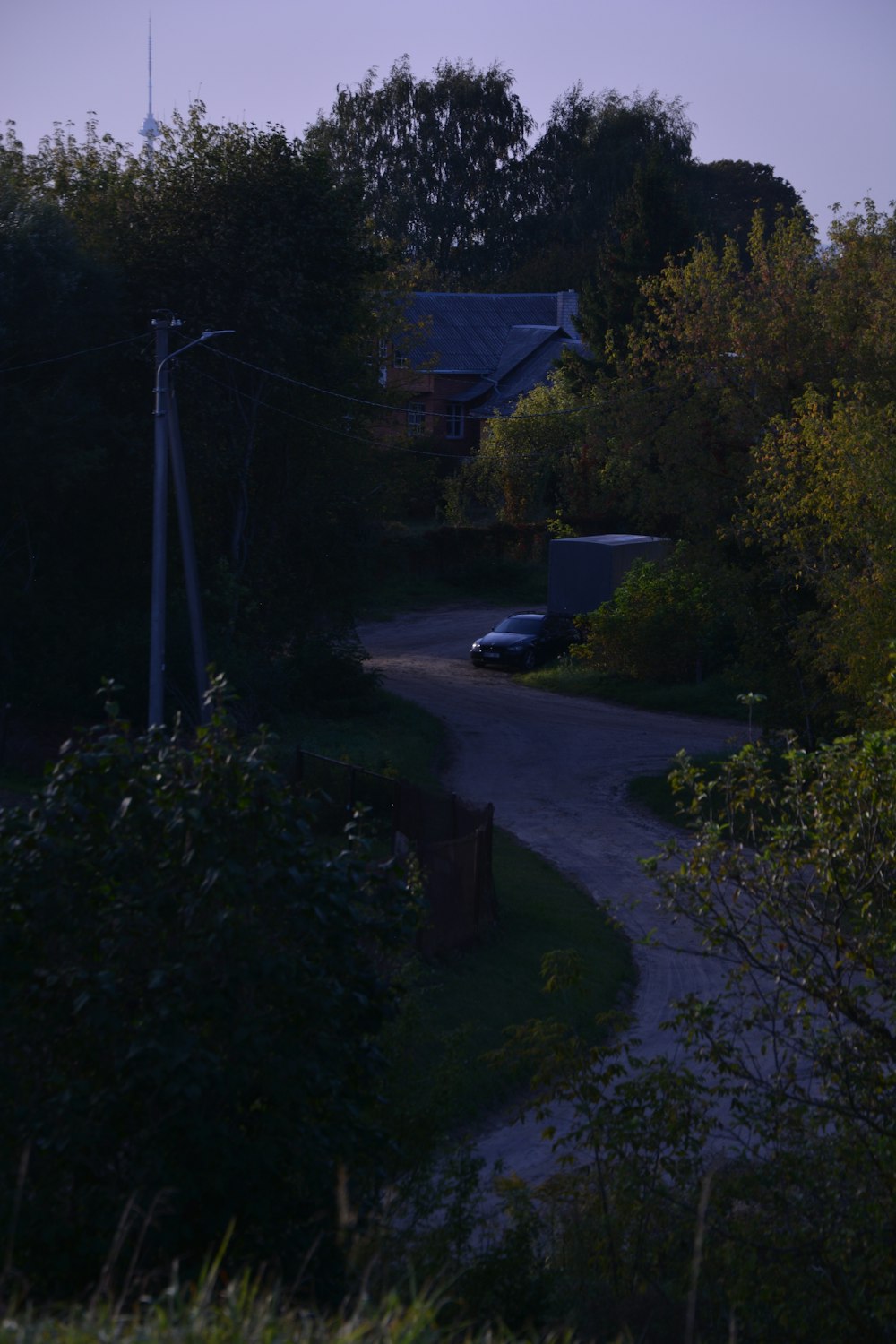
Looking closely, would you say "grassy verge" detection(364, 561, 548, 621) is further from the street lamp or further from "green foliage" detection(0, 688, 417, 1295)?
"green foliage" detection(0, 688, 417, 1295)

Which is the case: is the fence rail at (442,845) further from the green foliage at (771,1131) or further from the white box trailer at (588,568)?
the white box trailer at (588,568)

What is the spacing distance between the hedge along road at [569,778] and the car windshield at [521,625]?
4.36 feet

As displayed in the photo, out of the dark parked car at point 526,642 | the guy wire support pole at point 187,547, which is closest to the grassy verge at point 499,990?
the guy wire support pole at point 187,547

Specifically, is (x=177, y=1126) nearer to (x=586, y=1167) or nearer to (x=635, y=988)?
(x=586, y=1167)

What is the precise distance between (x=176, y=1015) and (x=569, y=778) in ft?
64.7

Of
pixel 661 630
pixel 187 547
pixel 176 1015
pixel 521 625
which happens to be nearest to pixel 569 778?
pixel 661 630

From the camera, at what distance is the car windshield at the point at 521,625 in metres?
35.3

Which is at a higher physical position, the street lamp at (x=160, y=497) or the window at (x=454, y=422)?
the window at (x=454, y=422)

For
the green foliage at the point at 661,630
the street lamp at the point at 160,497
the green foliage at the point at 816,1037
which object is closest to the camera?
the green foliage at the point at 816,1037

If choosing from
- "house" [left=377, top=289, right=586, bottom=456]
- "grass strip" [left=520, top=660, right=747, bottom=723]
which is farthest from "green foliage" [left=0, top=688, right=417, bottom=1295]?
"house" [left=377, top=289, right=586, bottom=456]

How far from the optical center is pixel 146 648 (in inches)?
857

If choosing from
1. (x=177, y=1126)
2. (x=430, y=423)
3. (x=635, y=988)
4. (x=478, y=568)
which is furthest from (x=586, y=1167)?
(x=430, y=423)

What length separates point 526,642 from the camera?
114 ft

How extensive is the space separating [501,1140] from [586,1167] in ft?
11.2
